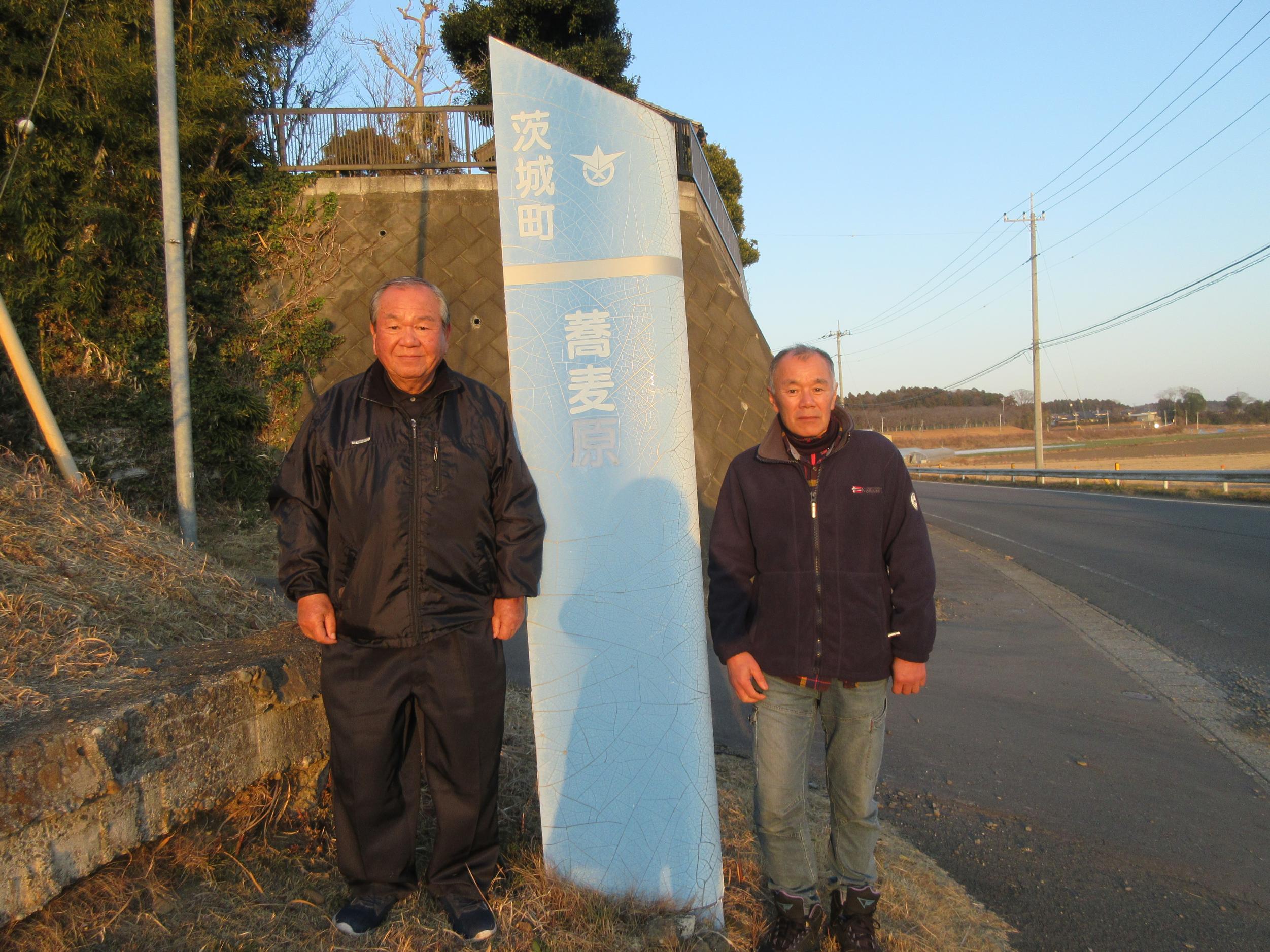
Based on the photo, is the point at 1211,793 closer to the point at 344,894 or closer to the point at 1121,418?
the point at 344,894

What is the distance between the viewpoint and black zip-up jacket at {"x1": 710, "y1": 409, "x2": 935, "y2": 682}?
2562mm

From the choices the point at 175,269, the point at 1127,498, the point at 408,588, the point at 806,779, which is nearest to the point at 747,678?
the point at 806,779

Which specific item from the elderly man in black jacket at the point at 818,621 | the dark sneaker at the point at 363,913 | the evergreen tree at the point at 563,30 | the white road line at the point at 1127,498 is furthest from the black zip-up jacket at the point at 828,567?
the white road line at the point at 1127,498

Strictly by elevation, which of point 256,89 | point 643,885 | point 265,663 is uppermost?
point 256,89

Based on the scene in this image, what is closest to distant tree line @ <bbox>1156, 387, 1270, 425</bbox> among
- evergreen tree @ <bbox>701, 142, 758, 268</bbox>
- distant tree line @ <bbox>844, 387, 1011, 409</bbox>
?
distant tree line @ <bbox>844, 387, 1011, 409</bbox>

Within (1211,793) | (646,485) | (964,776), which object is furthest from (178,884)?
(1211,793)

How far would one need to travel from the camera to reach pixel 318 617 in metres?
2.49

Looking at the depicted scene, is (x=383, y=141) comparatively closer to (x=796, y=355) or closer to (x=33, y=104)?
(x=33, y=104)

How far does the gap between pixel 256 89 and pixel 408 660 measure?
1025cm

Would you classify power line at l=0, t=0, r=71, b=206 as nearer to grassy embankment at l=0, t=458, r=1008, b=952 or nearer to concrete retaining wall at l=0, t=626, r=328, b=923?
grassy embankment at l=0, t=458, r=1008, b=952

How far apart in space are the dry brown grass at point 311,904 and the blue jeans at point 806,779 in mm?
269

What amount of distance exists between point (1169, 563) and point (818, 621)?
10.4 meters

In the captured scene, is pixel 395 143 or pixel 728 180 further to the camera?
pixel 728 180

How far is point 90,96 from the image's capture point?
8102mm
